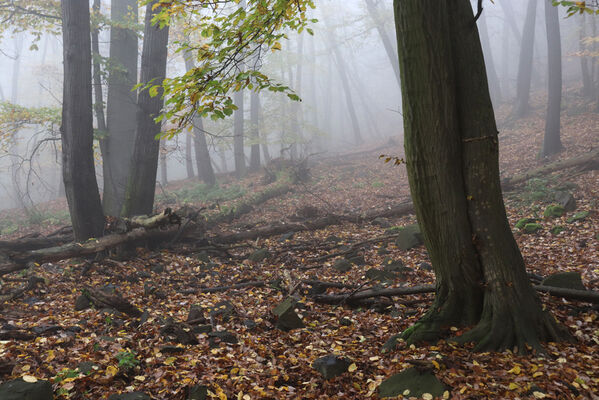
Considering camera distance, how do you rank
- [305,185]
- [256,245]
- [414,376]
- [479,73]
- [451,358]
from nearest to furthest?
[414,376]
[451,358]
[479,73]
[256,245]
[305,185]

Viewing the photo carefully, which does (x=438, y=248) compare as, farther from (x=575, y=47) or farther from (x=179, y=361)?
(x=575, y=47)

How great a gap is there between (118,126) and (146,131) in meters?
2.09

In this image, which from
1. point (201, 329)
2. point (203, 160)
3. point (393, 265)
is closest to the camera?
point (201, 329)

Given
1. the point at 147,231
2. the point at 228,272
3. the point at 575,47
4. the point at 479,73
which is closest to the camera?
the point at 479,73

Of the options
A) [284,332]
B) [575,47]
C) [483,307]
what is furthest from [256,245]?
[575,47]

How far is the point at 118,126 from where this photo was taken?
10.0 m

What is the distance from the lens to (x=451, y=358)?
354cm

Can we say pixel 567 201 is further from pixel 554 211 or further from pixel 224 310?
pixel 224 310

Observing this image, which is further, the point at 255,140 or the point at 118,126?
the point at 255,140

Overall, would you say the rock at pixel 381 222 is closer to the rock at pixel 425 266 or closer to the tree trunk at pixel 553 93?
the rock at pixel 425 266

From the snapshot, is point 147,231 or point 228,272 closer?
point 228,272

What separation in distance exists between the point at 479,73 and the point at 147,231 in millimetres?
6568

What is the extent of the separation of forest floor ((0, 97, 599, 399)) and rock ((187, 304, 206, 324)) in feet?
0.34

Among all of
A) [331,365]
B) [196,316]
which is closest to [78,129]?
[196,316]
